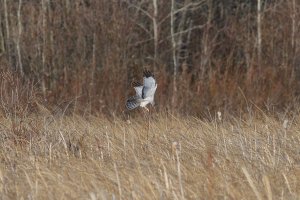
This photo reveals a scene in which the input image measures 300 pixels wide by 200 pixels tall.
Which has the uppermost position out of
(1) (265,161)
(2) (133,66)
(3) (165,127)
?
(1) (265,161)

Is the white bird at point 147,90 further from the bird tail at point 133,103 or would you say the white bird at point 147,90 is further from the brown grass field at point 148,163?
the brown grass field at point 148,163

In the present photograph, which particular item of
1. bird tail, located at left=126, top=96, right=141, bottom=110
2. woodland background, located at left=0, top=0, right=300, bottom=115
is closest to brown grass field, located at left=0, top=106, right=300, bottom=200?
bird tail, located at left=126, top=96, right=141, bottom=110

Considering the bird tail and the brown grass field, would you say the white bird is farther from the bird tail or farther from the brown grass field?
the brown grass field

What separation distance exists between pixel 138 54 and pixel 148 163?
9.44 metres

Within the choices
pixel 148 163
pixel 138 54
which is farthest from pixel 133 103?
pixel 138 54

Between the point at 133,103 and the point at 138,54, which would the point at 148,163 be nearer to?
the point at 133,103

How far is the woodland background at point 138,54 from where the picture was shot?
12164mm

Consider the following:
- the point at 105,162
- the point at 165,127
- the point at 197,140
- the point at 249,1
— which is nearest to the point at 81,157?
the point at 105,162

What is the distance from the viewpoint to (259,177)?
448cm

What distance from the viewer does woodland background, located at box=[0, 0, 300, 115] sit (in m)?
12.2

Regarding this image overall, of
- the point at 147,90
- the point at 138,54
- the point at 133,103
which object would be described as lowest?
the point at 138,54

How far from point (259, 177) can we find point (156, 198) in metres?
0.76

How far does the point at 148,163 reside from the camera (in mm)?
4848

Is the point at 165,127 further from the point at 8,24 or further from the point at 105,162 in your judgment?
the point at 8,24
